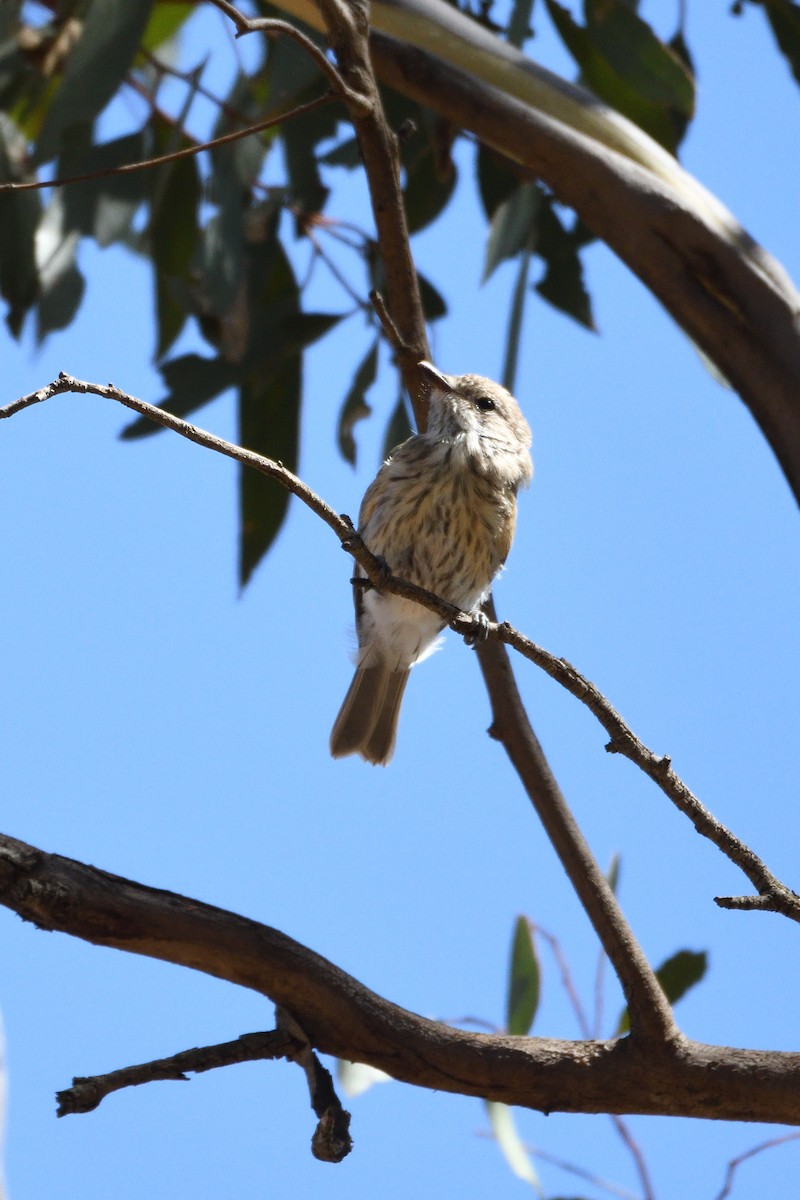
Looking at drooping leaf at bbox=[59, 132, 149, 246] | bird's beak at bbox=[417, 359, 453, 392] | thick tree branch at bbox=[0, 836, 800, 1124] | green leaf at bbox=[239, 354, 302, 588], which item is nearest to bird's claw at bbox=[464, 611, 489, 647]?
bird's beak at bbox=[417, 359, 453, 392]

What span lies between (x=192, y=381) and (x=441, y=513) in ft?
2.75

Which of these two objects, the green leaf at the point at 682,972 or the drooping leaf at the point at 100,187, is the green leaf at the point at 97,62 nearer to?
the drooping leaf at the point at 100,187

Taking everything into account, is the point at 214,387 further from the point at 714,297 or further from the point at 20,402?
the point at 20,402

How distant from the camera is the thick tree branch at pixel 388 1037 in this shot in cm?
170

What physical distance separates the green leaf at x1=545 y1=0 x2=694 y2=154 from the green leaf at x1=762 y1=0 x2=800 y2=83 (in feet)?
1.91

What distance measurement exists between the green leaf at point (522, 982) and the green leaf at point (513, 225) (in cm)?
155

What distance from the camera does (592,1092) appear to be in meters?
1.90

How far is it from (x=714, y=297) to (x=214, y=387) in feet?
4.68

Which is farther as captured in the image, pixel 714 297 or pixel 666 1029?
pixel 714 297

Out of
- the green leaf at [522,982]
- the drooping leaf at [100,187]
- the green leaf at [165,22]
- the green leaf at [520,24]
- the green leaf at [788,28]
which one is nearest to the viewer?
the green leaf at [522,982]

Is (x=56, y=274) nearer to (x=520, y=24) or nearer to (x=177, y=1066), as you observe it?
(x=520, y=24)

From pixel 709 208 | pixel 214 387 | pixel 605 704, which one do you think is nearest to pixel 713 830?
pixel 605 704

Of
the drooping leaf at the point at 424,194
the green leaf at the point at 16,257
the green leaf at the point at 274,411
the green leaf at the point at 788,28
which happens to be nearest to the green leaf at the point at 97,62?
the green leaf at the point at 16,257

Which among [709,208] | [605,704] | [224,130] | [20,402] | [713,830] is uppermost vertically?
[224,130]
